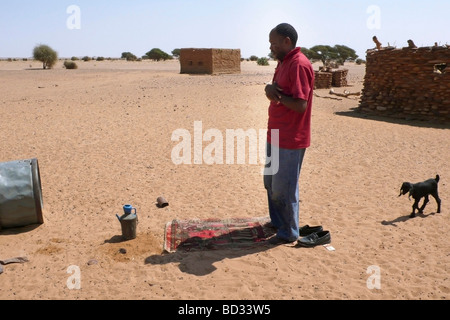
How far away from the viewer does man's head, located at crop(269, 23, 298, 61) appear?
3.62 metres

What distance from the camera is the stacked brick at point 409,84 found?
37.5ft

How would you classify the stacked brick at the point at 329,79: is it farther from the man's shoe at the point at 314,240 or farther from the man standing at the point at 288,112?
the man standing at the point at 288,112

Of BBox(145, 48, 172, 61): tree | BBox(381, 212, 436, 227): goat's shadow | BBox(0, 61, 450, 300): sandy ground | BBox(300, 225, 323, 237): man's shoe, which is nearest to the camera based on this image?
BBox(0, 61, 450, 300): sandy ground

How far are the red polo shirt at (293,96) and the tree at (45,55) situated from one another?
131ft

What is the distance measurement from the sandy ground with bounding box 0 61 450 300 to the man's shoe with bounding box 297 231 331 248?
9cm

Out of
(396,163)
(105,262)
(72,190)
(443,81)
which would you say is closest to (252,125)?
(396,163)

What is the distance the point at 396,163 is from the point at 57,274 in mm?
6091

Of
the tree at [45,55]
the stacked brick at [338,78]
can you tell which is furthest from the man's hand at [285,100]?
the tree at [45,55]

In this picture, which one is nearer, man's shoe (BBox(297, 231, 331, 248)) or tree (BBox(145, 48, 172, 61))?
man's shoe (BBox(297, 231, 331, 248))

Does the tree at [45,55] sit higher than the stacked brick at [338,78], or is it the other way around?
the tree at [45,55]

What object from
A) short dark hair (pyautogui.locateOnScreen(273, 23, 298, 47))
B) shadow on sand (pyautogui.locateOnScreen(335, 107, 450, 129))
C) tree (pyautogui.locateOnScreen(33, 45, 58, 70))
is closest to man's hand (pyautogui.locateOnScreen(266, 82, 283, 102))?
short dark hair (pyautogui.locateOnScreen(273, 23, 298, 47))

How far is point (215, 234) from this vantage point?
173 inches

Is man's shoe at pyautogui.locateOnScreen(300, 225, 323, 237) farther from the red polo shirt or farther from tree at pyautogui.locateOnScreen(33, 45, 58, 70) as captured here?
tree at pyautogui.locateOnScreen(33, 45, 58, 70)

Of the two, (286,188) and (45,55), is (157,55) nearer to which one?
(45,55)
